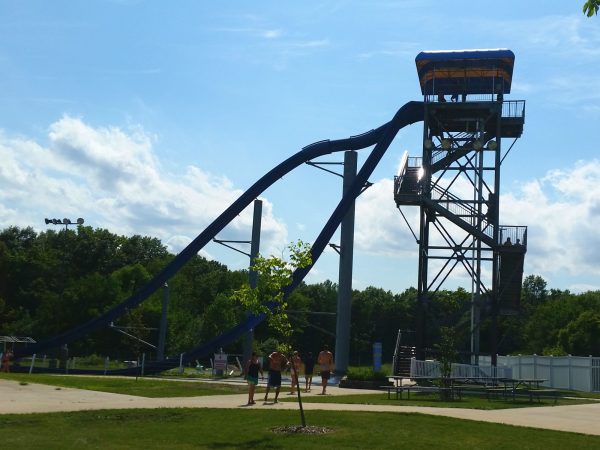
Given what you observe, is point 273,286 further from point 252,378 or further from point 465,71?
point 465,71

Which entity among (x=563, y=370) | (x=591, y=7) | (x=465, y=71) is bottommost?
(x=563, y=370)

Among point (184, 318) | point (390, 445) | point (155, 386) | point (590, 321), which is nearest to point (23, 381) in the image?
point (155, 386)

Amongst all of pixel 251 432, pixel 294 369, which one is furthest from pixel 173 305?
pixel 251 432

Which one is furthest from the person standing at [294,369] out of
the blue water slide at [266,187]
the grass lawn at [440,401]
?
the blue water slide at [266,187]

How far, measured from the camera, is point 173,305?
9019cm

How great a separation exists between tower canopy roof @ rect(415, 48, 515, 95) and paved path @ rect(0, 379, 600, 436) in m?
21.3

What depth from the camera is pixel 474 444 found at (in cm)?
1513

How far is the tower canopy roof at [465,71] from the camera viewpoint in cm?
4228

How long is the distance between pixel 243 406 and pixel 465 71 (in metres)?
26.5

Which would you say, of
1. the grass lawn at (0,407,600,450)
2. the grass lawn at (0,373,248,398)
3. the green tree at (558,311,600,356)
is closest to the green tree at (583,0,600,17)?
the grass lawn at (0,407,600,450)

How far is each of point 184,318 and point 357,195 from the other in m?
44.3

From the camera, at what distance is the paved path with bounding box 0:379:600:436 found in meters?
19.4

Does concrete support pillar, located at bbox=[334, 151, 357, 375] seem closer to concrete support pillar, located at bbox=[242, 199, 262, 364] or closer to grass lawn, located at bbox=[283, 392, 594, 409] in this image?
concrete support pillar, located at bbox=[242, 199, 262, 364]

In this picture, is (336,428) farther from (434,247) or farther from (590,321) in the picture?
(590,321)
